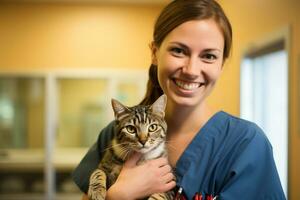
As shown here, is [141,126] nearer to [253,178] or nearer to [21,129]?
[253,178]

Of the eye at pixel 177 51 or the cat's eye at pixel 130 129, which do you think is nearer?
the eye at pixel 177 51

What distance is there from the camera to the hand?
971mm

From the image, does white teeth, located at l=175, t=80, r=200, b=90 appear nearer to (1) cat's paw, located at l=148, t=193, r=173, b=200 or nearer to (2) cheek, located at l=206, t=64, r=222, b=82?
(2) cheek, located at l=206, t=64, r=222, b=82

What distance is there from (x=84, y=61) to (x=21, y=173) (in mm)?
1308

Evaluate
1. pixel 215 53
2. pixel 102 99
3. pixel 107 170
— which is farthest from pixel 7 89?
pixel 215 53

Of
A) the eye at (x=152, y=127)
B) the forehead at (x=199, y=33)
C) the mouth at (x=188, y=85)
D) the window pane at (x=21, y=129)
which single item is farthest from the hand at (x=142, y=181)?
the window pane at (x=21, y=129)

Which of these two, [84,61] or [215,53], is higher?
[84,61]

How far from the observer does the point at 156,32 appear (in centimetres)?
108

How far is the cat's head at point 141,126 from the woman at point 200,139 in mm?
44

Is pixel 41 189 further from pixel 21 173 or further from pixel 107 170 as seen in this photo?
pixel 107 170

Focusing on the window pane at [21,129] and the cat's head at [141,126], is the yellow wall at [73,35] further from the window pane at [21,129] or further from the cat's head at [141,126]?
the cat's head at [141,126]

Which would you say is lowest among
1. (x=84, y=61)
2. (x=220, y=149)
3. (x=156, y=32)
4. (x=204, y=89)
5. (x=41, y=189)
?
(x=41, y=189)

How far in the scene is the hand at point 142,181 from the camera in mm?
971

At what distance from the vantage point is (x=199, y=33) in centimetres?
95
